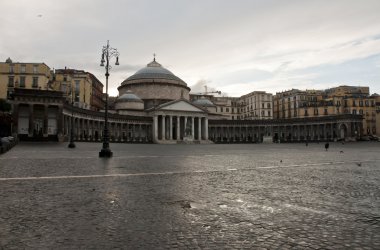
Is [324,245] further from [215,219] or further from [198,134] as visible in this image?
[198,134]

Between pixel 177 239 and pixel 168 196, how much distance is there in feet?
11.0

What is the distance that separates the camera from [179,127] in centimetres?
9662

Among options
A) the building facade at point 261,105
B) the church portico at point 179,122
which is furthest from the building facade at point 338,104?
the church portico at point 179,122

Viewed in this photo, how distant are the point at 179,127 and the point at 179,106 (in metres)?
6.11

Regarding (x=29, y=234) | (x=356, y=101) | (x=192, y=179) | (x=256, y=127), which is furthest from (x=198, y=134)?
(x=29, y=234)

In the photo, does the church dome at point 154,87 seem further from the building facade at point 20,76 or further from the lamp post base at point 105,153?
the lamp post base at point 105,153

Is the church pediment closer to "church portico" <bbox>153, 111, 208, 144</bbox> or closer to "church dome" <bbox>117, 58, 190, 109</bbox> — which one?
"church portico" <bbox>153, 111, 208, 144</bbox>

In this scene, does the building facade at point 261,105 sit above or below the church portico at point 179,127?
above

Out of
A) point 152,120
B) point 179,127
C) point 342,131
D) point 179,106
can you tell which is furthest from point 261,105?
A: point 152,120

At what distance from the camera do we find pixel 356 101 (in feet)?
360

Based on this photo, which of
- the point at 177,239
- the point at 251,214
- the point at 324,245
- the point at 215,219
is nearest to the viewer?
the point at 324,245

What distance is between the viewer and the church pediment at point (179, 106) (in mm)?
94938

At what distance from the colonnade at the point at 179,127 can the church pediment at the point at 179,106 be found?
1877mm

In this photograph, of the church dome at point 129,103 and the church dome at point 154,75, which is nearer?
the church dome at point 129,103
